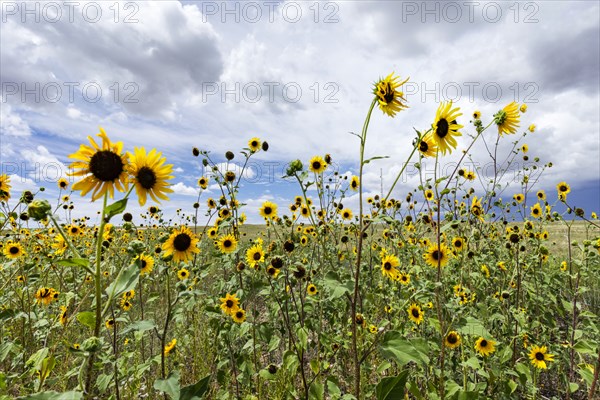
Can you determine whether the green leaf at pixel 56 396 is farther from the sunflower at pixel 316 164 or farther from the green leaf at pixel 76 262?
the sunflower at pixel 316 164

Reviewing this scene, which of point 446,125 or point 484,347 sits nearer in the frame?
point 446,125

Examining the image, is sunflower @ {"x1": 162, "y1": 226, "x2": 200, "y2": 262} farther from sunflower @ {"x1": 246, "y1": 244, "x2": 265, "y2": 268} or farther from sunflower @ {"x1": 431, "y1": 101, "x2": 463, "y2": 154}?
sunflower @ {"x1": 431, "y1": 101, "x2": 463, "y2": 154}

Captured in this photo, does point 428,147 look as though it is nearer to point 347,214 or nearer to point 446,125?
point 446,125

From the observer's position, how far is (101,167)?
53.2 inches

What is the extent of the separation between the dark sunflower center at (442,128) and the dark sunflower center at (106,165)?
184cm

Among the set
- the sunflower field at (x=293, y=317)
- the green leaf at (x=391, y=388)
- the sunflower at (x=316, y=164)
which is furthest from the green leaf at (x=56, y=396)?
the sunflower at (x=316, y=164)

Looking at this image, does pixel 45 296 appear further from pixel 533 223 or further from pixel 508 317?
pixel 533 223

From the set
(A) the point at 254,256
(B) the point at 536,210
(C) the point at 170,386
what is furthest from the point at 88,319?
(B) the point at 536,210

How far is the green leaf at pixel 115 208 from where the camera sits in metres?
1.16

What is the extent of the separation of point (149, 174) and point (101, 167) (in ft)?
0.63

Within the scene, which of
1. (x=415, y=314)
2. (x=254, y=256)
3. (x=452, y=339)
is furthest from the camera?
(x=254, y=256)

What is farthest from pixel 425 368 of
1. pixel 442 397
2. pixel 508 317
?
pixel 508 317

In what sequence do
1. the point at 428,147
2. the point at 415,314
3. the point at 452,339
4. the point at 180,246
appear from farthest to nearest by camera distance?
the point at 415,314, the point at 452,339, the point at 180,246, the point at 428,147

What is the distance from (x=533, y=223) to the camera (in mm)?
5508
